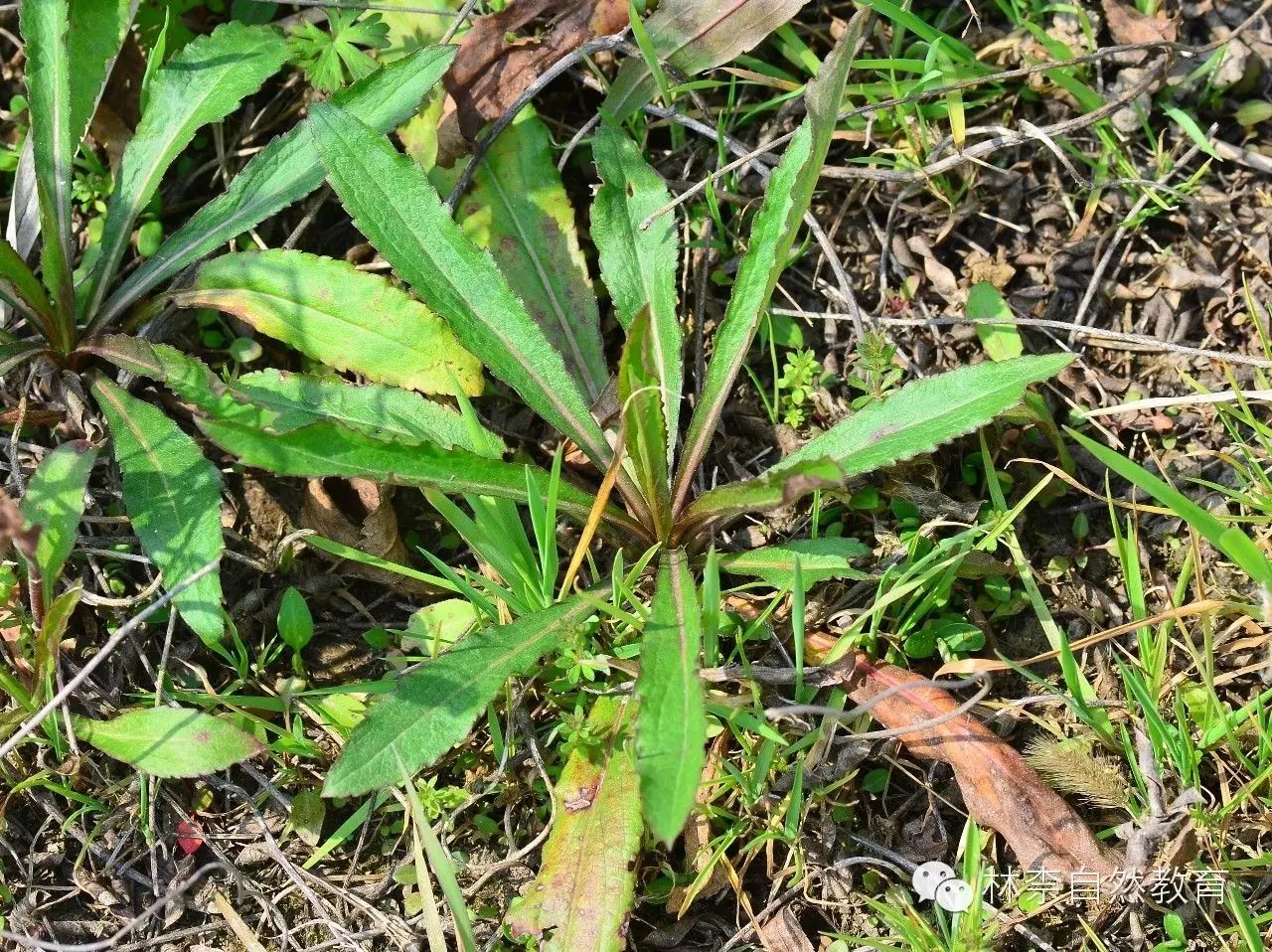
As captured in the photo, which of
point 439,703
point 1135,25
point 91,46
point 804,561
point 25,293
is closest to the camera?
point 439,703

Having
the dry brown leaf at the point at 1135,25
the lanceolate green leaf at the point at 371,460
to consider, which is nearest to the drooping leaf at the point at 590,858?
the lanceolate green leaf at the point at 371,460

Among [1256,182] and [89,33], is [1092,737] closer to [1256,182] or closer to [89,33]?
[1256,182]

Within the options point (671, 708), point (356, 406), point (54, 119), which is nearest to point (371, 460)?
point (356, 406)

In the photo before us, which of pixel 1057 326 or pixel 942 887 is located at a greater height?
pixel 1057 326

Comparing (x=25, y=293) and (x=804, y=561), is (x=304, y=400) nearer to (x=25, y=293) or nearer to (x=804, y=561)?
(x=25, y=293)

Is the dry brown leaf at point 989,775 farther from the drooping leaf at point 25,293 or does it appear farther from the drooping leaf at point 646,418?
the drooping leaf at point 25,293

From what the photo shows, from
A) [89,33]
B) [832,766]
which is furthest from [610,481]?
[89,33]
